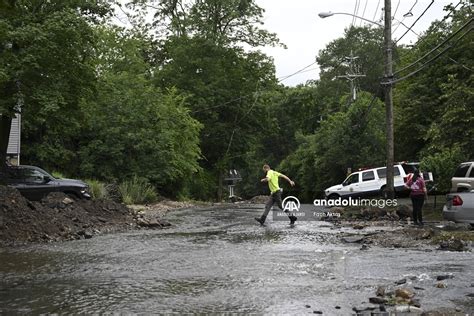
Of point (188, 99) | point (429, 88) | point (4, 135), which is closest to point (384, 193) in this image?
point (429, 88)

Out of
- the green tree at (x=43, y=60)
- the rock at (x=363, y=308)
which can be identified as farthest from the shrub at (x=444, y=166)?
the rock at (x=363, y=308)

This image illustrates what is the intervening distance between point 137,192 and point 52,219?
12.8 meters

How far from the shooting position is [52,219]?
15430 mm

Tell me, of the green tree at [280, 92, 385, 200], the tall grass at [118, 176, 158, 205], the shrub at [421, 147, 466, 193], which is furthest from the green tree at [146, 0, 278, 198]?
the shrub at [421, 147, 466, 193]

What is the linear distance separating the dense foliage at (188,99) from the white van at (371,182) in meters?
1.69

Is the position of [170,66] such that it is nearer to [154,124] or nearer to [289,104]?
[154,124]

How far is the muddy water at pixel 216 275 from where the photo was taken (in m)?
7.26

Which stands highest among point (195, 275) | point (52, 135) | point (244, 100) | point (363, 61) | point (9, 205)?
point (363, 61)

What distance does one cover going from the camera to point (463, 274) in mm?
8992

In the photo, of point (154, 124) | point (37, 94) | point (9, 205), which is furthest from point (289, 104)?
point (9, 205)

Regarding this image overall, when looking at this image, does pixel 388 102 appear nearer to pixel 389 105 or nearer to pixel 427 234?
pixel 389 105

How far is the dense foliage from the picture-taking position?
65.0 feet

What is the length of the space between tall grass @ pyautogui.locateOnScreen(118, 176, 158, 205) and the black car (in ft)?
20.3

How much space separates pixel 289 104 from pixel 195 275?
64.0 m
